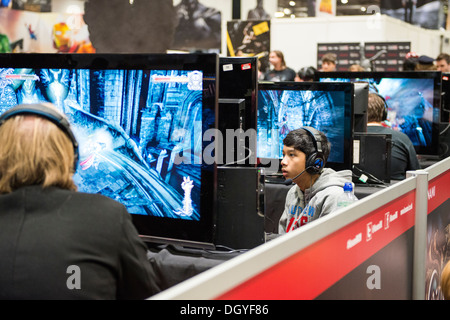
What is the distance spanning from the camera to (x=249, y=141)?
2467 millimetres

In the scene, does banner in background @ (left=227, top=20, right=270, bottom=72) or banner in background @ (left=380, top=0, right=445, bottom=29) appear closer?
banner in background @ (left=227, top=20, right=270, bottom=72)

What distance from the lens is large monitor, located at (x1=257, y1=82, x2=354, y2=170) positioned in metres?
4.04

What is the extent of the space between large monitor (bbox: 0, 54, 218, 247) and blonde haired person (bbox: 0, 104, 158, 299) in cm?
56

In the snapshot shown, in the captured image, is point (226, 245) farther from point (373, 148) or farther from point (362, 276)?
point (373, 148)

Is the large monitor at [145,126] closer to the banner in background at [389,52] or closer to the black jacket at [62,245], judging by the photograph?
the black jacket at [62,245]

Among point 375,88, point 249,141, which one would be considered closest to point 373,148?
point 375,88

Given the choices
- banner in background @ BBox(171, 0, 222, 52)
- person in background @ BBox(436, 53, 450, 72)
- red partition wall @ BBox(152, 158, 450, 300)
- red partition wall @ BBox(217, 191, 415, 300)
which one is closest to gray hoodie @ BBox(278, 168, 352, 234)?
red partition wall @ BBox(152, 158, 450, 300)

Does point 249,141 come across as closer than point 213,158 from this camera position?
No

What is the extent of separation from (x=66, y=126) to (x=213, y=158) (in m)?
0.61

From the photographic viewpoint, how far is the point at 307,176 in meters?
3.27

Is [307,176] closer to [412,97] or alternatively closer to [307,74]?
[412,97]

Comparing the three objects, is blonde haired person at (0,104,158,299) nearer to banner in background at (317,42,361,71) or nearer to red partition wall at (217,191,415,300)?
red partition wall at (217,191,415,300)

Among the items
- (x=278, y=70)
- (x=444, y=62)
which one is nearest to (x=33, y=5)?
(x=278, y=70)

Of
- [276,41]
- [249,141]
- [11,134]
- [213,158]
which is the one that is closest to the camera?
[11,134]
